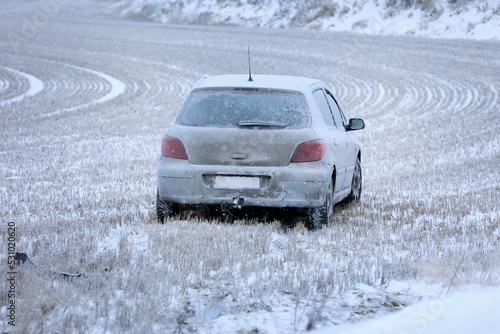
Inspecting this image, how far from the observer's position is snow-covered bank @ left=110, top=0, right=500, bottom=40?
41.9 metres

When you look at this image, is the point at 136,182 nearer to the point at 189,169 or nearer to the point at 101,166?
the point at 101,166

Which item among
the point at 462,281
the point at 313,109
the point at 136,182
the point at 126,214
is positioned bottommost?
the point at 136,182

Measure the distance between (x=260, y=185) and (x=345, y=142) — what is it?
178cm

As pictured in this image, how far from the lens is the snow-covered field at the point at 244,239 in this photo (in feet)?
12.7

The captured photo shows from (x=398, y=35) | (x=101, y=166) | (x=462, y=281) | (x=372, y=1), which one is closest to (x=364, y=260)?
(x=462, y=281)

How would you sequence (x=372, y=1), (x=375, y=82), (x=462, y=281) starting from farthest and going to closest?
(x=372, y=1), (x=375, y=82), (x=462, y=281)

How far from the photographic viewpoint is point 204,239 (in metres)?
5.45

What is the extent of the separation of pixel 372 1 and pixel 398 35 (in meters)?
6.70

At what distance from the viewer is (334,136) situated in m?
7.08

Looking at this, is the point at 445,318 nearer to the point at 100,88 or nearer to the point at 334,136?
the point at 334,136

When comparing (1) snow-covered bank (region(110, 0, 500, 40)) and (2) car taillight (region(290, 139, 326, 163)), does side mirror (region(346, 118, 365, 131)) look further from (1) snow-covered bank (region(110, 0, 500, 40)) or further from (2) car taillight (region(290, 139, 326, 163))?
(1) snow-covered bank (region(110, 0, 500, 40))

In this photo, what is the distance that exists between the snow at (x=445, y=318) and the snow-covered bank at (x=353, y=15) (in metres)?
37.5

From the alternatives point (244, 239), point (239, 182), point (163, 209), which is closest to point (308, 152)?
point (239, 182)

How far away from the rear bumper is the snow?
2191 millimetres
